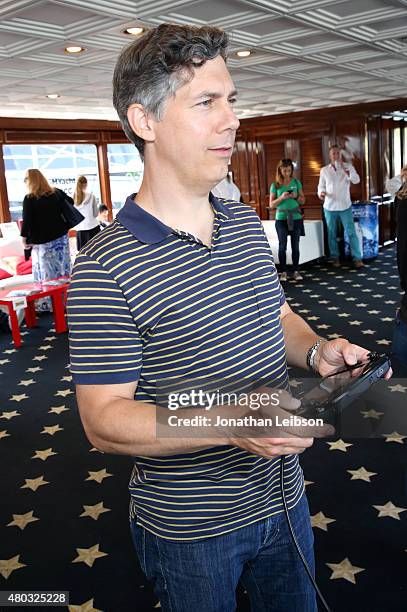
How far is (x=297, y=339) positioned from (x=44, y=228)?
5888mm

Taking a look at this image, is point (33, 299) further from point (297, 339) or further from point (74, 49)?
point (297, 339)

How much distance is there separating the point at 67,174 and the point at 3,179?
1.55 metres

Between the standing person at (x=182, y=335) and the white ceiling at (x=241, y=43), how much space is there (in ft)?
9.82

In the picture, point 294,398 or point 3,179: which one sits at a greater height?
point 3,179

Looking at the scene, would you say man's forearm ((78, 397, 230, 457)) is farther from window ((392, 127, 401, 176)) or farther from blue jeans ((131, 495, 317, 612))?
window ((392, 127, 401, 176))

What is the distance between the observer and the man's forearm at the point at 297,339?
48.5 inches

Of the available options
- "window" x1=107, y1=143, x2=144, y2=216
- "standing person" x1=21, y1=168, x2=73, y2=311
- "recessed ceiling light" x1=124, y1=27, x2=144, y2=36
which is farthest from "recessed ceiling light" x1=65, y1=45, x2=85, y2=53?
"window" x1=107, y1=143, x2=144, y2=216

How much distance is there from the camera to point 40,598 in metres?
2.34

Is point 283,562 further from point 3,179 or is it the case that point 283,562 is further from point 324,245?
point 3,179

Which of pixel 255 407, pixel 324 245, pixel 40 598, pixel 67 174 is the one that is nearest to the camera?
pixel 255 407

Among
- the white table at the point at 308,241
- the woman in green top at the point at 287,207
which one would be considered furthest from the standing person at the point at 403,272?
the white table at the point at 308,241

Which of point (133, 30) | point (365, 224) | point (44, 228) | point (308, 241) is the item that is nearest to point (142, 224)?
point (133, 30)

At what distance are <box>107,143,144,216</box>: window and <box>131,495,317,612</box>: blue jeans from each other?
35.6 ft

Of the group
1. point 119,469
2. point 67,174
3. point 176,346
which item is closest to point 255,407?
point 176,346
